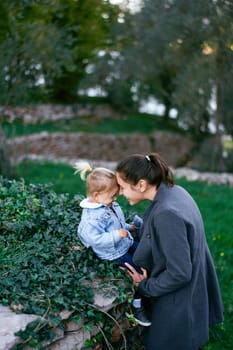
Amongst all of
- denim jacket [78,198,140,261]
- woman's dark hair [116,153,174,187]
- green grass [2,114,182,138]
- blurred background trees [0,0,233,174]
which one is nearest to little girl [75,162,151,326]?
denim jacket [78,198,140,261]

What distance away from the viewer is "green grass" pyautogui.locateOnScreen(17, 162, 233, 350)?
4.26 meters

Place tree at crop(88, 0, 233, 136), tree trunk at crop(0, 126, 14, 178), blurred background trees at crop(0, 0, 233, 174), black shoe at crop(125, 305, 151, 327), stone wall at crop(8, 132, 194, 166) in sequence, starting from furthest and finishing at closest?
1. stone wall at crop(8, 132, 194, 166)
2. tree at crop(88, 0, 233, 136)
3. blurred background trees at crop(0, 0, 233, 174)
4. tree trunk at crop(0, 126, 14, 178)
5. black shoe at crop(125, 305, 151, 327)

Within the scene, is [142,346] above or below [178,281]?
below

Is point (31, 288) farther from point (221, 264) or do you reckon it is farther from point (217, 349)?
point (221, 264)

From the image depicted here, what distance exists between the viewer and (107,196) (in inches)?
130

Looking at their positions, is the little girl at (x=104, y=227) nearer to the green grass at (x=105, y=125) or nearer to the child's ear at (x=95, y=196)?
the child's ear at (x=95, y=196)

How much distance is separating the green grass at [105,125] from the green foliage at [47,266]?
12.2m

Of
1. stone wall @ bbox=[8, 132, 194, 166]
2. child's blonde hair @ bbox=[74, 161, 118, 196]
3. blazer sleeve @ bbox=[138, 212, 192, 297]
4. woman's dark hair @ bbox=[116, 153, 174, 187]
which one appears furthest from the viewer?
stone wall @ bbox=[8, 132, 194, 166]

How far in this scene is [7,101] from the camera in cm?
892

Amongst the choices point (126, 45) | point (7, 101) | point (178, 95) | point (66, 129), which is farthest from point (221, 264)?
point (126, 45)

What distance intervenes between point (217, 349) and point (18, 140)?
11.3 m

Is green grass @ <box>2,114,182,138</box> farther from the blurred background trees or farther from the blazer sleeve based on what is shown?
the blazer sleeve

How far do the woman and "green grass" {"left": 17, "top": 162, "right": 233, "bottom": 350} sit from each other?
40.6 inches

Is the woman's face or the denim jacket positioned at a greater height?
the woman's face
